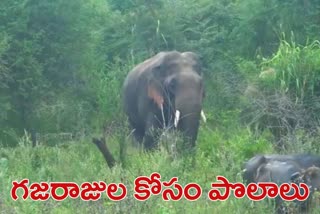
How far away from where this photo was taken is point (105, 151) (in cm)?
1087

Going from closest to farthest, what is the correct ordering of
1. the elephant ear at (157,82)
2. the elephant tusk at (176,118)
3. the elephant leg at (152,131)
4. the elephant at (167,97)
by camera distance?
1. the elephant tusk at (176,118)
2. the elephant at (167,97)
3. the elephant leg at (152,131)
4. the elephant ear at (157,82)

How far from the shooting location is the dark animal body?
29.3 ft

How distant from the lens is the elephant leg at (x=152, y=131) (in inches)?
523

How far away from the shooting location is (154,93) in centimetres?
1397

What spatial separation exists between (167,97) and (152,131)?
59 cm

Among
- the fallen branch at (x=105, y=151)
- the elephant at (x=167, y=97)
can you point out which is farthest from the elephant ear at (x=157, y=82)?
the fallen branch at (x=105, y=151)

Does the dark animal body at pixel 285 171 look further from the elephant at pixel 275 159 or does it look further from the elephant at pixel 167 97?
the elephant at pixel 167 97

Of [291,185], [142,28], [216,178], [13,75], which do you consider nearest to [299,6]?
[142,28]

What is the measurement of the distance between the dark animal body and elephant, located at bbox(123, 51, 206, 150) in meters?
2.33

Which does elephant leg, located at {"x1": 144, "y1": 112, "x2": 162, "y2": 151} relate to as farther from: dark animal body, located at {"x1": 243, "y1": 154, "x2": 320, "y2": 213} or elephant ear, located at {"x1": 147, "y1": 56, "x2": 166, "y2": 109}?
dark animal body, located at {"x1": 243, "y1": 154, "x2": 320, "y2": 213}

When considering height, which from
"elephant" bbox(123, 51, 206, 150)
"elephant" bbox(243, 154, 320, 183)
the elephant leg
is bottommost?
the elephant leg

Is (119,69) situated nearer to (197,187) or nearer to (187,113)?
(187,113)

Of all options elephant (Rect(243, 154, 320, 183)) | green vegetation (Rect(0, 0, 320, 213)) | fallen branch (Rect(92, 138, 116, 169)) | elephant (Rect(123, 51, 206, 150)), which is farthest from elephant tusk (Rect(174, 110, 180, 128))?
elephant (Rect(243, 154, 320, 183))

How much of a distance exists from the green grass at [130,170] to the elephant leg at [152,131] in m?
0.30
